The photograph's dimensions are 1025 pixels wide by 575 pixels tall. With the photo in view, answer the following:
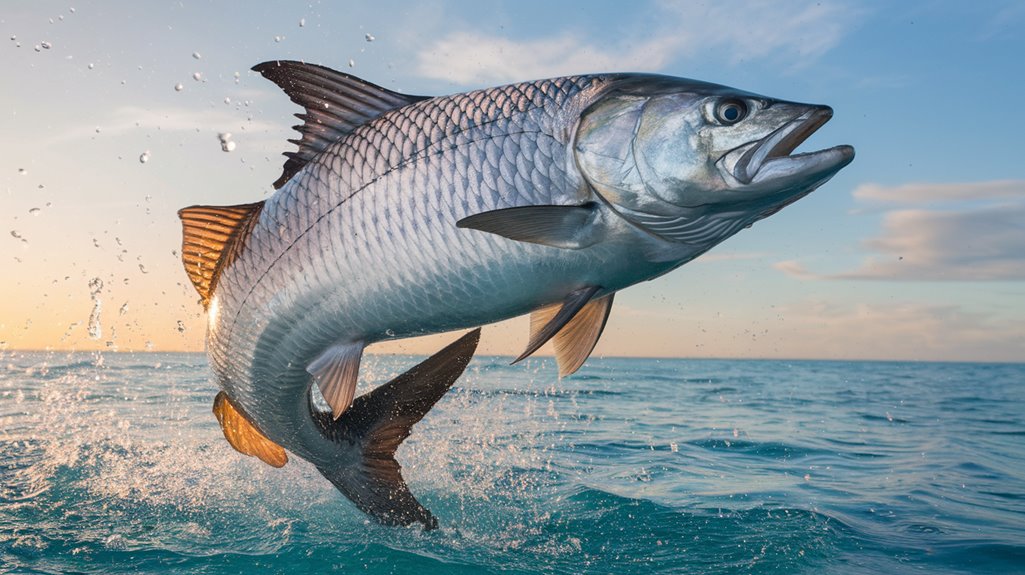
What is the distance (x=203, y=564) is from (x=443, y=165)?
2.74m

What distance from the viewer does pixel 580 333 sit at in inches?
129

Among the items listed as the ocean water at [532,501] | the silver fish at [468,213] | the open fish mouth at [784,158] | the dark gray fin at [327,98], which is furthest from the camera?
the ocean water at [532,501]

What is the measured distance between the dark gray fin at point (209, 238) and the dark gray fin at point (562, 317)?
153 cm

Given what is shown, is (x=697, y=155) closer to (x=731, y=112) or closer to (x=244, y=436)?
(x=731, y=112)

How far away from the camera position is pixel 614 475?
752 cm

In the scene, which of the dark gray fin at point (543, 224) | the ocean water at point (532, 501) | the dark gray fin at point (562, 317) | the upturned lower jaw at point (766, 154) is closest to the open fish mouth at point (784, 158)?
the upturned lower jaw at point (766, 154)

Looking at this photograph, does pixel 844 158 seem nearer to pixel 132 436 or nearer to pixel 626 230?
pixel 626 230

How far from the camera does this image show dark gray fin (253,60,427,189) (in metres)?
3.33

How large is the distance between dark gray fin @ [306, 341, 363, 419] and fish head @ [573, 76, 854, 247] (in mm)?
1271

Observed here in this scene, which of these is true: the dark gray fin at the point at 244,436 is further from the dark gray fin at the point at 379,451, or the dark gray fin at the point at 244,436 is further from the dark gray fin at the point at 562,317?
the dark gray fin at the point at 562,317

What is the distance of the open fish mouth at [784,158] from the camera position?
258 centimetres

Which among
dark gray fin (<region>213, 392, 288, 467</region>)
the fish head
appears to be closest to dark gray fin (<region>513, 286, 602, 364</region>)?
the fish head

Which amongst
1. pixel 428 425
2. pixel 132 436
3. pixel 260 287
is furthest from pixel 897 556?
pixel 132 436

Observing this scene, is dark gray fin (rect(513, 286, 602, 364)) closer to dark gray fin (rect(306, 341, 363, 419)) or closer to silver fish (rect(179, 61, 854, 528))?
silver fish (rect(179, 61, 854, 528))
